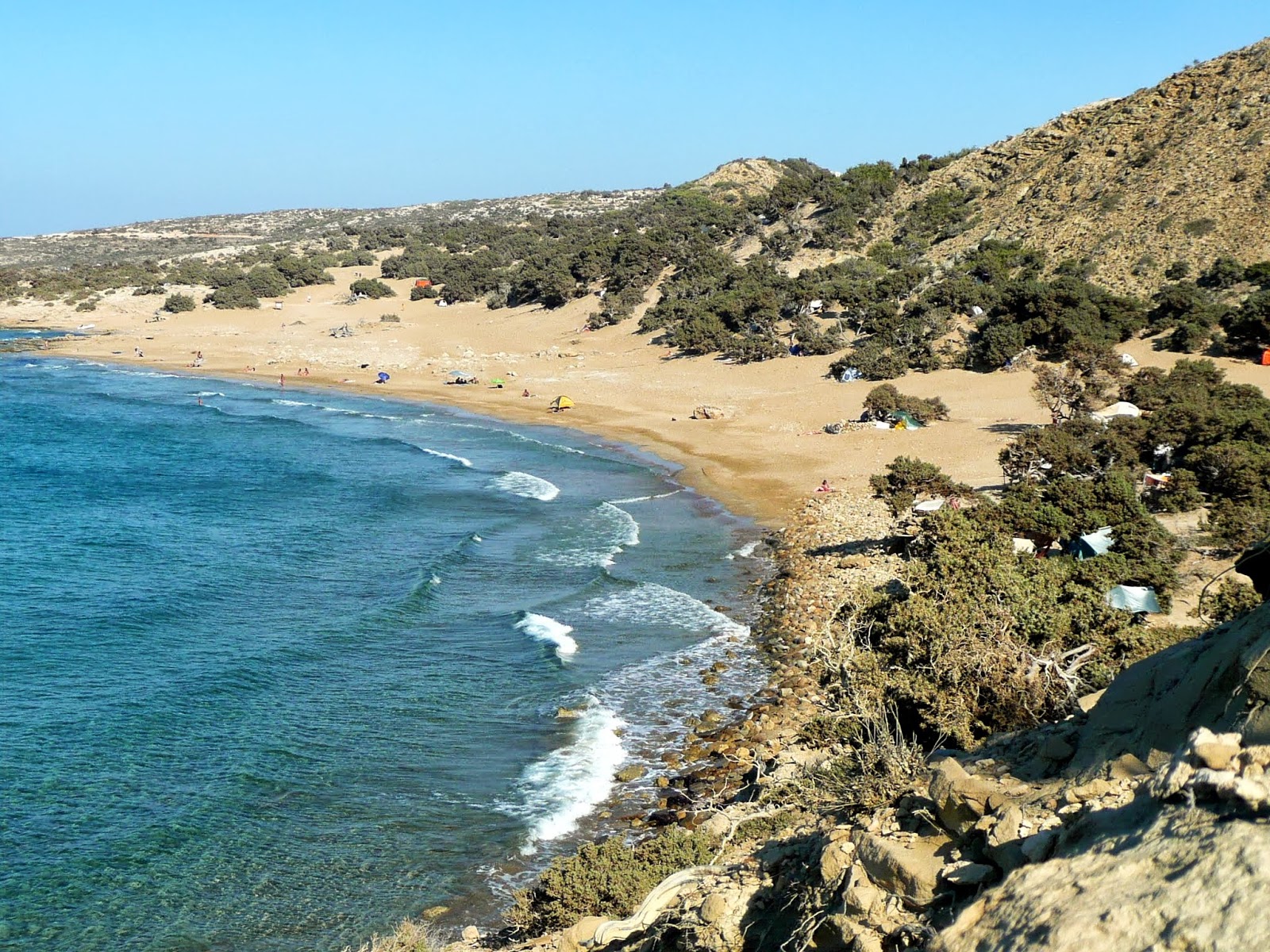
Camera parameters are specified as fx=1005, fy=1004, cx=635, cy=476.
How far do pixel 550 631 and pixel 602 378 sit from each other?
105 feet

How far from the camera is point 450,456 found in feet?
129

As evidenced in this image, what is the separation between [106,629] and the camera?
21359 mm

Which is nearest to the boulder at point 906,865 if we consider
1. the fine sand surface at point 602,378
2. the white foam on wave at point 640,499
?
the fine sand surface at point 602,378

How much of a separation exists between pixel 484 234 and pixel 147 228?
86760 mm

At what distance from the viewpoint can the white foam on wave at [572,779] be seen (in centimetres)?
1441

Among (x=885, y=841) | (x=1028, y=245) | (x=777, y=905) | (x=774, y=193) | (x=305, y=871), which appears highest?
(x=774, y=193)

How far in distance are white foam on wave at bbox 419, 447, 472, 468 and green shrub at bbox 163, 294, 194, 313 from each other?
4871 centimetres

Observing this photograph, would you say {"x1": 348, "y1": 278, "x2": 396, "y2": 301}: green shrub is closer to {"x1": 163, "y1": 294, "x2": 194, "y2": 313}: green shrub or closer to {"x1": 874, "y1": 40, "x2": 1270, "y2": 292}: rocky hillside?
Result: {"x1": 163, "y1": 294, "x2": 194, "y2": 313}: green shrub

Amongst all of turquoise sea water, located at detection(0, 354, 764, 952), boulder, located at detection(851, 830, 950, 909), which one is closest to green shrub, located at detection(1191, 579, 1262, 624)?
boulder, located at detection(851, 830, 950, 909)

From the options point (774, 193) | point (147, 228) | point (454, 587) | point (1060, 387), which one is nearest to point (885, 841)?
point (454, 587)

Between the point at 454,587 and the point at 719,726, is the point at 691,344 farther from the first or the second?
the point at 719,726

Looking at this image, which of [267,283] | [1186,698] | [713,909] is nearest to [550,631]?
[713,909]

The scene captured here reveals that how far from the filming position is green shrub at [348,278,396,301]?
81125 mm

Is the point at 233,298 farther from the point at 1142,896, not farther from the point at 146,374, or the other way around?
the point at 1142,896
